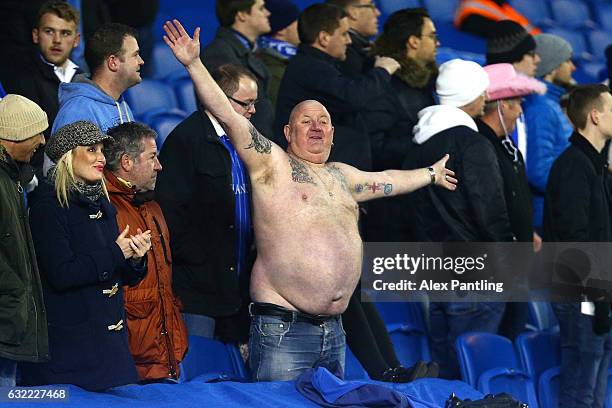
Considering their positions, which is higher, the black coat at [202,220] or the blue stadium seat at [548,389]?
the black coat at [202,220]

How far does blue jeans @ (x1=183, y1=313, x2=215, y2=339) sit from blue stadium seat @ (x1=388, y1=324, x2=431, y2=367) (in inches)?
44.9

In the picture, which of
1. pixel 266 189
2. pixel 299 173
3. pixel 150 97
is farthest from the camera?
pixel 150 97

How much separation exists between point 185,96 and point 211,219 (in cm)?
258

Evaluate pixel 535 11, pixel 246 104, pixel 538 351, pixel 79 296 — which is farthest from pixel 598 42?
pixel 79 296

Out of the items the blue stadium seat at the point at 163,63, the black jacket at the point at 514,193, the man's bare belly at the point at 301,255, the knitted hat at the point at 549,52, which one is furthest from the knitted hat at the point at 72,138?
the knitted hat at the point at 549,52

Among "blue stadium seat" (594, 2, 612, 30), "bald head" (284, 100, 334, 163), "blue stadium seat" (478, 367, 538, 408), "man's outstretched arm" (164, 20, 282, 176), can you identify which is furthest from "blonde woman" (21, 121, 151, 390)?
"blue stadium seat" (594, 2, 612, 30)

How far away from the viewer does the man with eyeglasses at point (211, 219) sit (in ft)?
21.1

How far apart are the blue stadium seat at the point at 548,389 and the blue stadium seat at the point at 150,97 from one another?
2893mm

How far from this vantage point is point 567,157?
7352 millimetres

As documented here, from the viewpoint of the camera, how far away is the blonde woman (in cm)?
537

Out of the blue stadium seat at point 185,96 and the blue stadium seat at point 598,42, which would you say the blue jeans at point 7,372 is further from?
the blue stadium seat at point 598,42

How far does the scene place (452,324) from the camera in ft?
23.4

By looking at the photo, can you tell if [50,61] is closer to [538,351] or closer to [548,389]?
[538,351]

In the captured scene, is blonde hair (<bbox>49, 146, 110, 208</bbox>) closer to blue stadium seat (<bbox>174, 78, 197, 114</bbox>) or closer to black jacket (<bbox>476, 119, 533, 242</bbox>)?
black jacket (<bbox>476, 119, 533, 242</bbox>)
